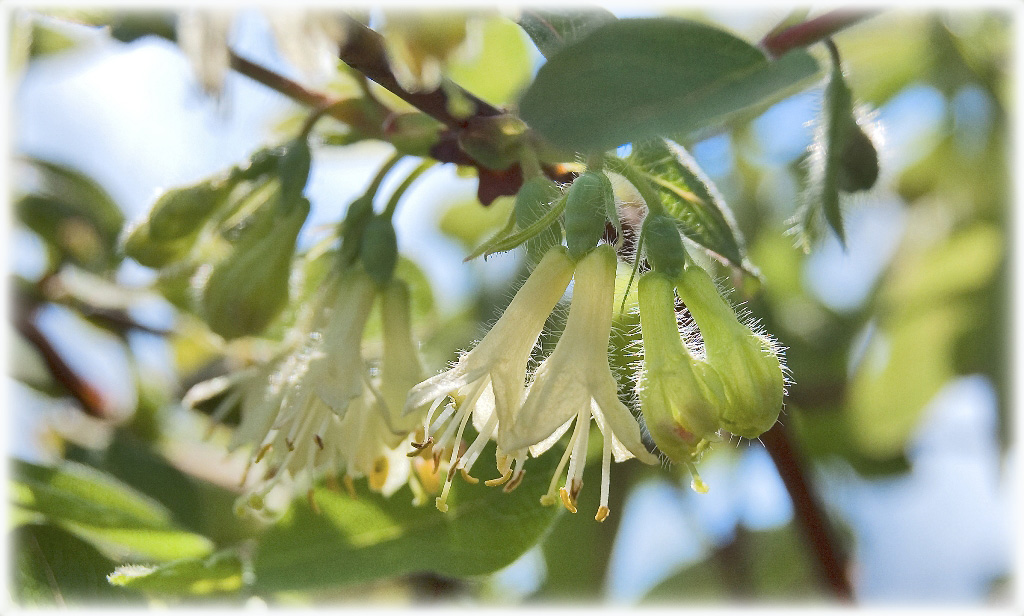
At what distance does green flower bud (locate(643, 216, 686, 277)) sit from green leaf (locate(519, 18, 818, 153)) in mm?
101

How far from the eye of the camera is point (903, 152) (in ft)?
7.32

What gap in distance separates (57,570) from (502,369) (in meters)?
0.61

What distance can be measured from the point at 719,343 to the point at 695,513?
3.84 feet

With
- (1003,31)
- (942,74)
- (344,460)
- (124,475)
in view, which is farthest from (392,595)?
(1003,31)

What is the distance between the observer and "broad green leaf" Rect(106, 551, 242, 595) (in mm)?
1002

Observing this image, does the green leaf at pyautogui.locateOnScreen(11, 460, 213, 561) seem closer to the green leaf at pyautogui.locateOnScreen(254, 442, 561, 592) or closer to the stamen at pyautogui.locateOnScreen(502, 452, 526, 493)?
the green leaf at pyautogui.locateOnScreen(254, 442, 561, 592)

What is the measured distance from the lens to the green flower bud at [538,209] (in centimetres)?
93

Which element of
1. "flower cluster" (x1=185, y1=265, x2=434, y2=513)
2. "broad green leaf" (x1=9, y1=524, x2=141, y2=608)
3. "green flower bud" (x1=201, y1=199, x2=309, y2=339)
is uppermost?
"green flower bud" (x1=201, y1=199, x2=309, y2=339)

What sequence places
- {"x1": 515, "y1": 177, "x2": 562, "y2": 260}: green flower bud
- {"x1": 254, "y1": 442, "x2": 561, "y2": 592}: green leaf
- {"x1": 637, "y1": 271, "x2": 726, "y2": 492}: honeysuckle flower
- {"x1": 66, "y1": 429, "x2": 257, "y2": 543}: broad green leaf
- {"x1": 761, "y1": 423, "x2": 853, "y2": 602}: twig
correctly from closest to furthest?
{"x1": 637, "y1": 271, "x2": 726, "y2": 492}: honeysuckle flower < {"x1": 515, "y1": 177, "x2": 562, "y2": 260}: green flower bud < {"x1": 254, "y1": 442, "x2": 561, "y2": 592}: green leaf < {"x1": 761, "y1": 423, "x2": 853, "y2": 602}: twig < {"x1": 66, "y1": 429, "x2": 257, "y2": 543}: broad green leaf

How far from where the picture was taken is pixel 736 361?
0.84m

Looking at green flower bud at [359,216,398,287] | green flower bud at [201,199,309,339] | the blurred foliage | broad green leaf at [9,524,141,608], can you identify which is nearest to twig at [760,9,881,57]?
the blurred foliage

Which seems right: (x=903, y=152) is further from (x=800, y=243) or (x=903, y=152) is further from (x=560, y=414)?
(x=560, y=414)

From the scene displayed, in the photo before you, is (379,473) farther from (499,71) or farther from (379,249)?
(499,71)

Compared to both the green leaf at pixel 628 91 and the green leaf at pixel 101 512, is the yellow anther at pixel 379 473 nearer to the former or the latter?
the green leaf at pixel 101 512
